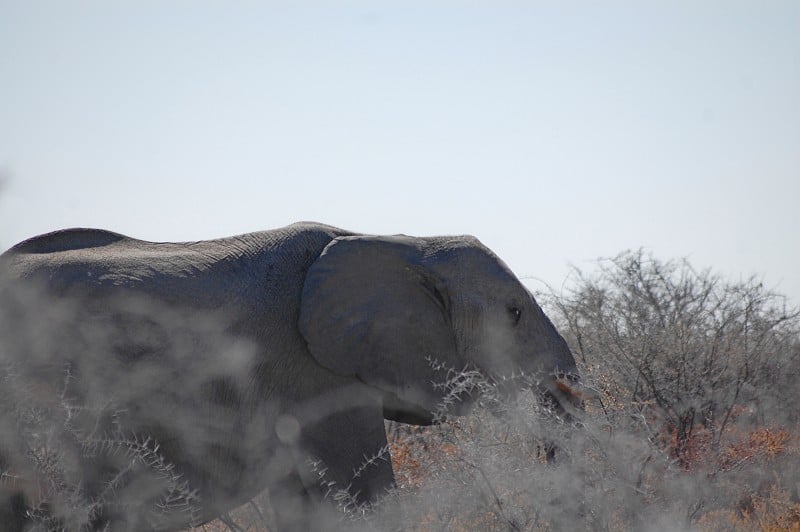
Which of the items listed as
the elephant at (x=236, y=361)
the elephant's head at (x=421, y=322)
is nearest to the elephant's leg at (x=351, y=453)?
the elephant at (x=236, y=361)

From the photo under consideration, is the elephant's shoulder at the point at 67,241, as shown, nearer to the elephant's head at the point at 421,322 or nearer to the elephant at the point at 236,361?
the elephant at the point at 236,361

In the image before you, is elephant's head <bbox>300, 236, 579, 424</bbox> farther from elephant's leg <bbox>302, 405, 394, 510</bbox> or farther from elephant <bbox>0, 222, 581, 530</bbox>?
elephant's leg <bbox>302, 405, 394, 510</bbox>

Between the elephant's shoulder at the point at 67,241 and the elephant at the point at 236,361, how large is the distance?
0.01 meters

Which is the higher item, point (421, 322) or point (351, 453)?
point (421, 322)

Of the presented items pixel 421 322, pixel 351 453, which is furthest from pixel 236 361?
pixel 421 322

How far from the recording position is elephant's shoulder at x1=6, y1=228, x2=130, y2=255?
6598 mm

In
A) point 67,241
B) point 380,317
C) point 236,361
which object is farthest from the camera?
point 380,317

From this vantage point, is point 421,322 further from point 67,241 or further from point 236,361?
point 67,241

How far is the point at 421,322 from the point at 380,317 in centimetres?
27

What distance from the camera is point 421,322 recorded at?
23.1 ft

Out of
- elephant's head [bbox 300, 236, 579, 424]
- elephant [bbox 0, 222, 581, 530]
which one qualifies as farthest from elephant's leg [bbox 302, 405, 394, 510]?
elephant's head [bbox 300, 236, 579, 424]

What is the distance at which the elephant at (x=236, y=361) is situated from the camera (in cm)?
602

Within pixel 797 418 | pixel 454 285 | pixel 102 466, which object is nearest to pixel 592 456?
pixel 454 285

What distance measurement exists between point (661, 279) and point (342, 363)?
20.9 feet
